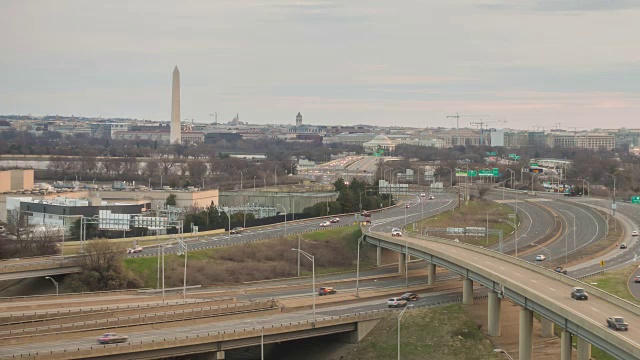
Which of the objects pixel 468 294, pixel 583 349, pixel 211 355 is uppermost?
pixel 583 349

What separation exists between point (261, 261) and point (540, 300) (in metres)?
34.5

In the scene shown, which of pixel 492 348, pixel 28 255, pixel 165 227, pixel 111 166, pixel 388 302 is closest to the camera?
pixel 492 348

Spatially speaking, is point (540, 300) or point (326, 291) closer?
point (540, 300)

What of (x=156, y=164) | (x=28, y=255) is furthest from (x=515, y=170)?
(x=28, y=255)

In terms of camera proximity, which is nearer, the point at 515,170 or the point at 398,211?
the point at 398,211

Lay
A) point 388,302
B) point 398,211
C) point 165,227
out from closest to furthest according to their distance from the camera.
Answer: point 388,302 → point 165,227 → point 398,211

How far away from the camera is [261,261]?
8206cm

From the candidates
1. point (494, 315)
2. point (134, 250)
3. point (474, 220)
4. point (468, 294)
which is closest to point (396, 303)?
point (468, 294)

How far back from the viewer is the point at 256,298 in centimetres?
6788

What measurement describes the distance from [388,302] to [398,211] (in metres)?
49.0

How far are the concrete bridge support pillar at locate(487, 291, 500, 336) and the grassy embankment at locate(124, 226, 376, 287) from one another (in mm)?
22407

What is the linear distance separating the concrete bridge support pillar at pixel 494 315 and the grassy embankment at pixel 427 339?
2.25 ft

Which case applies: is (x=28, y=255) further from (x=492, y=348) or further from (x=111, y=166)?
(x=111, y=166)

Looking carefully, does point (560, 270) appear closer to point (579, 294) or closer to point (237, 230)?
point (579, 294)
